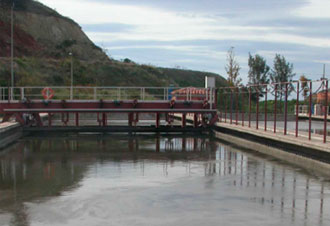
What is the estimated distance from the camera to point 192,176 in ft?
46.4

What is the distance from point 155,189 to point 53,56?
75.3 meters

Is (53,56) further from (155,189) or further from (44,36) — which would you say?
(155,189)

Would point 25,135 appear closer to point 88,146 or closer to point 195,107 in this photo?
point 88,146

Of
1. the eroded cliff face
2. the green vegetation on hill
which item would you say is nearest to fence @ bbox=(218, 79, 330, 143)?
the green vegetation on hill

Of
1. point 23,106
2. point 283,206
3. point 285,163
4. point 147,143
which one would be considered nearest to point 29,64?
point 23,106

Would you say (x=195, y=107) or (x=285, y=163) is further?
(x=195, y=107)

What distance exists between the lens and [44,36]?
90.2m

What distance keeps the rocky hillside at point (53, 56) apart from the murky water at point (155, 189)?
4582cm

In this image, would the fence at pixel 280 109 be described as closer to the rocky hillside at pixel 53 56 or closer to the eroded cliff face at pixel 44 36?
the rocky hillside at pixel 53 56

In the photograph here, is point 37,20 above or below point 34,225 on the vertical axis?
above

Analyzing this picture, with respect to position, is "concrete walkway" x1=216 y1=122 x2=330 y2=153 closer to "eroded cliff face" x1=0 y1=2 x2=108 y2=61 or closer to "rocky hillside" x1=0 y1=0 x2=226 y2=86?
"rocky hillside" x1=0 y1=0 x2=226 y2=86

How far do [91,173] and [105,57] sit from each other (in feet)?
270

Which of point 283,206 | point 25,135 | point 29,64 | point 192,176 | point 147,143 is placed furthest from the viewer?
point 29,64

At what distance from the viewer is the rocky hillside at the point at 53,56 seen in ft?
232
